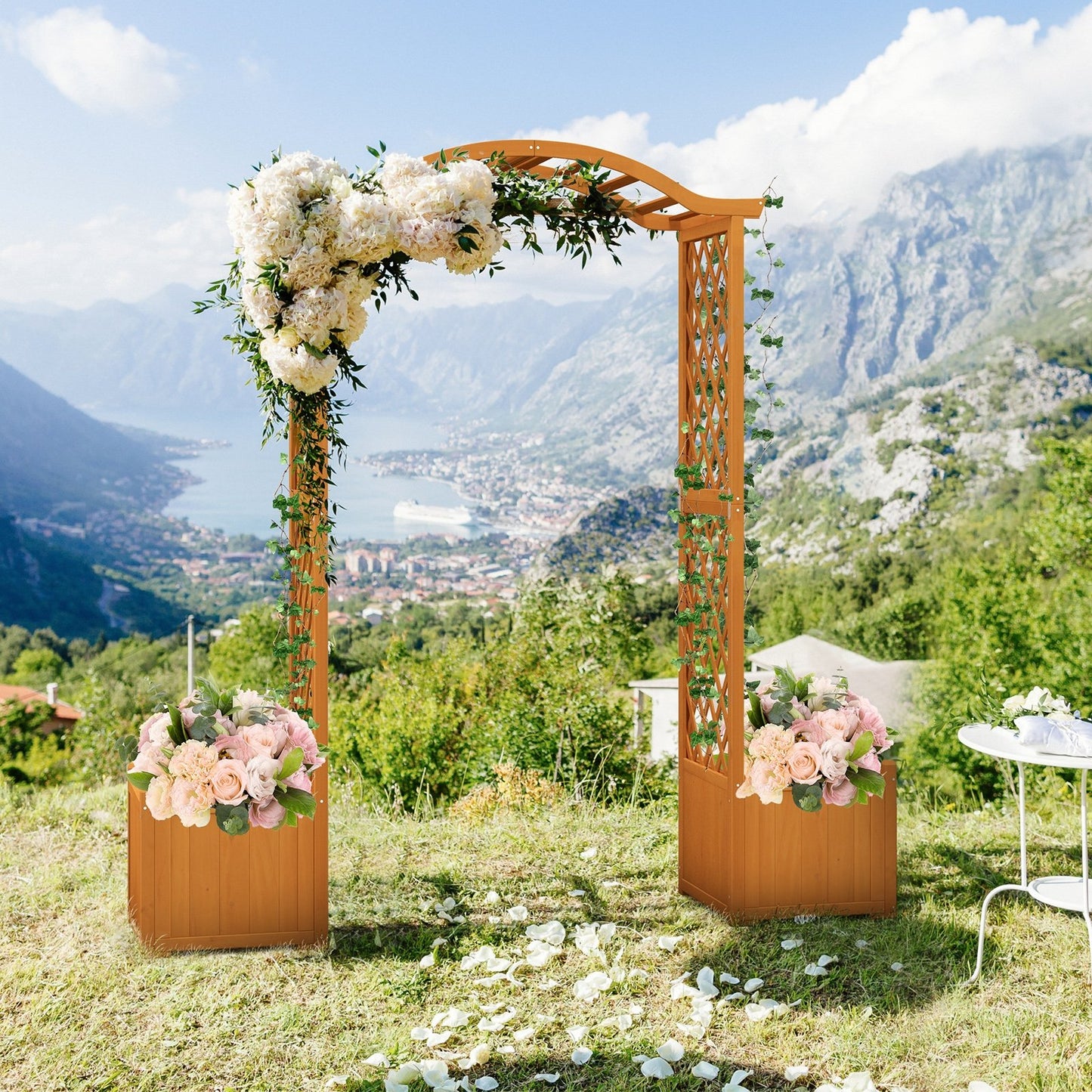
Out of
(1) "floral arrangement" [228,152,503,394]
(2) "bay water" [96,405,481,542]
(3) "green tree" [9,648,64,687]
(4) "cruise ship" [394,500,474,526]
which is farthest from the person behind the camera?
(2) "bay water" [96,405,481,542]

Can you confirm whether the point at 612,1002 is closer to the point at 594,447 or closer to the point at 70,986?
the point at 70,986

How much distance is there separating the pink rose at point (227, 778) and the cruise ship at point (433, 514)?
1426 inches

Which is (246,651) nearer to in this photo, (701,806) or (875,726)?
(701,806)

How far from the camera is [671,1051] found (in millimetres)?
2521

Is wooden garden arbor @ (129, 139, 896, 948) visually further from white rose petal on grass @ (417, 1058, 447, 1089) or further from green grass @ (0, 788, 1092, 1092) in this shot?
white rose petal on grass @ (417, 1058, 447, 1089)

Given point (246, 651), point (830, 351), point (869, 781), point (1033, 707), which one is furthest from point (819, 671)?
point (830, 351)

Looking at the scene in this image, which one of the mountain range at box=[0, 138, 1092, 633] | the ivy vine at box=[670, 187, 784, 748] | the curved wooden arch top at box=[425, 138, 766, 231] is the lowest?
the ivy vine at box=[670, 187, 784, 748]

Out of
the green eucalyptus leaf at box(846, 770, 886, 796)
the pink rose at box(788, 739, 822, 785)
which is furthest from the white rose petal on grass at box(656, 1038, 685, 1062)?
the green eucalyptus leaf at box(846, 770, 886, 796)

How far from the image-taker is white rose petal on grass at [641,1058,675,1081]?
2.41 meters

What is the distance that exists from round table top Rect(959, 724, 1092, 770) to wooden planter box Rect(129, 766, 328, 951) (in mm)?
1952

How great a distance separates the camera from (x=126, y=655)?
2712cm

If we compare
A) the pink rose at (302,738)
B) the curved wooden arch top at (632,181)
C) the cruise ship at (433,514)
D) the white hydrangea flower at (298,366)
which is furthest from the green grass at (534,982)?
the cruise ship at (433,514)

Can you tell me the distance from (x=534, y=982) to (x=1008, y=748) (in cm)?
150

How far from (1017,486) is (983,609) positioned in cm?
1910
